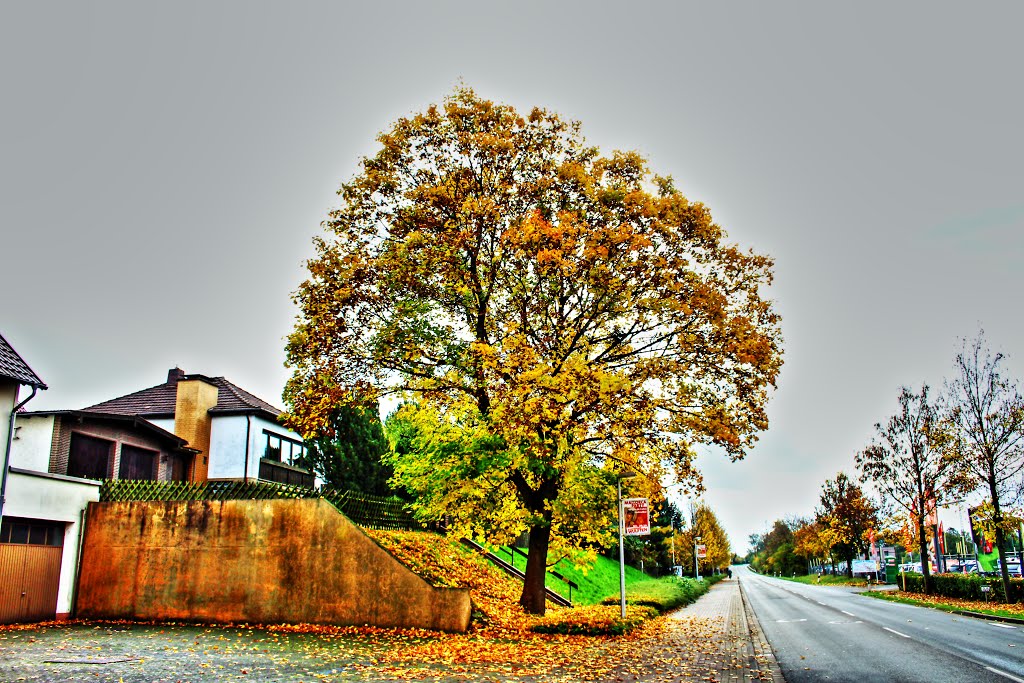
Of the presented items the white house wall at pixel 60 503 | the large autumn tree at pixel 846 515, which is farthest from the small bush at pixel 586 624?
the large autumn tree at pixel 846 515

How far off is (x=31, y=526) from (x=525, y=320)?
14.2m

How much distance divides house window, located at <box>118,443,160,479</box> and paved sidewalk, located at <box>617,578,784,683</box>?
20941 mm

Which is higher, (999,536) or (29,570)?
(999,536)

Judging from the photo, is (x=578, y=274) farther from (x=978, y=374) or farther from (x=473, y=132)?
(x=978, y=374)

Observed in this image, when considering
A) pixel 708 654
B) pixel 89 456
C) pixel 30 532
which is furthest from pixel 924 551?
pixel 30 532

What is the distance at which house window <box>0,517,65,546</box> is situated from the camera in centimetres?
1875

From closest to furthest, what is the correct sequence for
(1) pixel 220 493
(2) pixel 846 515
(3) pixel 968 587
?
(1) pixel 220 493, (3) pixel 968 587, (2) pixel 846 515

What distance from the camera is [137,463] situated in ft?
95.0

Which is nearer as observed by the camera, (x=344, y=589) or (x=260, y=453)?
(x=344, y=589)

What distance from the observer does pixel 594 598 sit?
34.1 meters

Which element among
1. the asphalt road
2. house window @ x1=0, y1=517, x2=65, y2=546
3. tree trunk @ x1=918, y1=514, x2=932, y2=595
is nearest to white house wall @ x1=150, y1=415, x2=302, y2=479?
house window @ x1=0, y1=517, x2=65, y2=546

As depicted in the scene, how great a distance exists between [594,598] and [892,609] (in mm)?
12684

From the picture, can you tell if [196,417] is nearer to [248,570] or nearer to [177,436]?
[177,436]

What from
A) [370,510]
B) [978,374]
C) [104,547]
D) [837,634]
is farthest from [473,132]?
[978,374]
